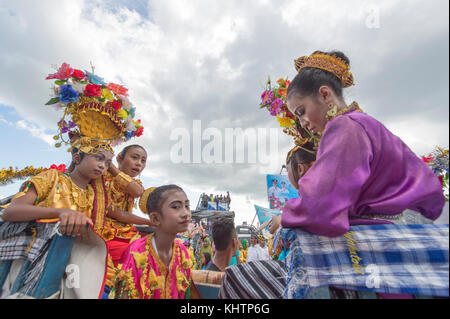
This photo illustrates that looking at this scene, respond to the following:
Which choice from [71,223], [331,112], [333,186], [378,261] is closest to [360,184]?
[333,186]

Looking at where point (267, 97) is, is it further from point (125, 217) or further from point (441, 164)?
point (125, 217)

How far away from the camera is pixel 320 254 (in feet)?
4.40

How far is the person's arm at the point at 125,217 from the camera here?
349 cm

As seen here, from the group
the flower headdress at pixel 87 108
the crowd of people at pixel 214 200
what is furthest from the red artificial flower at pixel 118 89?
the crowd of people at pixel 214 200

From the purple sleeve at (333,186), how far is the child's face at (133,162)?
10.2ft

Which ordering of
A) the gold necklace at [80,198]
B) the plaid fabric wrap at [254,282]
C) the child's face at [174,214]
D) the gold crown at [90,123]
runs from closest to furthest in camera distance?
the plaid fabric wrap at [254,282], the child's face at [174,214], the gold necklace at [80,198], the gold crown at [90,123]

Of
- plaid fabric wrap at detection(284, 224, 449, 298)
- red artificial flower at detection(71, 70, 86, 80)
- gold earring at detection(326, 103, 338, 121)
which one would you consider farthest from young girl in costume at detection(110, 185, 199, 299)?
red artificial flower at detection(71, 70, 86, 80)

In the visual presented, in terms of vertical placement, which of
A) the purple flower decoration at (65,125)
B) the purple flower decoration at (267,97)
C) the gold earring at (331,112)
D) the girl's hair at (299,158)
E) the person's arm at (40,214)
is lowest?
the person's arm at (40,214)

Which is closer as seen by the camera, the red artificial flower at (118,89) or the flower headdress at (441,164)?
the flower headdress at (441,164)

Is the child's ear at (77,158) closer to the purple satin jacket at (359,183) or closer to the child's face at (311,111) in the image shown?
the child's face at (311,111)

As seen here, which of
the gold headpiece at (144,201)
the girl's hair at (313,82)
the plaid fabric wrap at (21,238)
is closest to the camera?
the girl's hair at (313,82)

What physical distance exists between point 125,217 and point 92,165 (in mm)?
935
